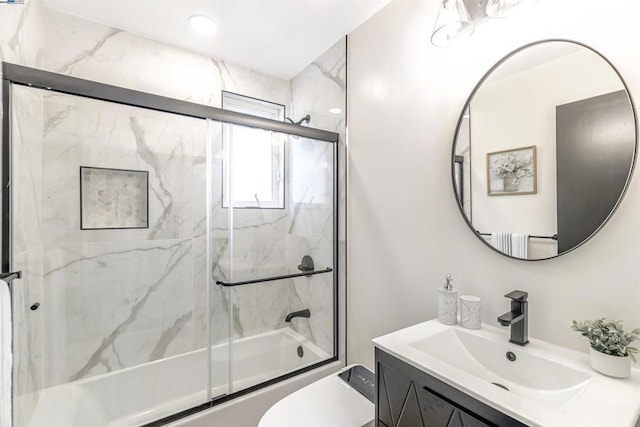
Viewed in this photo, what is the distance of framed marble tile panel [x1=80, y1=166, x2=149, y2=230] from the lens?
179 cm

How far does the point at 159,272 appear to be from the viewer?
2.02 m

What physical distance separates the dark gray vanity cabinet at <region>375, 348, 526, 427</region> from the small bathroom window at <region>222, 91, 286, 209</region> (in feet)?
4.33

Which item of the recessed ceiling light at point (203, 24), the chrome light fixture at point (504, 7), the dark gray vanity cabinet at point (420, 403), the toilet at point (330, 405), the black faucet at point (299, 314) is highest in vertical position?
the recessed ceiling light at point (203, 24)

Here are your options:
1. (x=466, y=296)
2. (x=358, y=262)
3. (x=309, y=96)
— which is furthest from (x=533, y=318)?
(x=309, y=96)

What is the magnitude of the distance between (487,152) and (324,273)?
4.31 ft

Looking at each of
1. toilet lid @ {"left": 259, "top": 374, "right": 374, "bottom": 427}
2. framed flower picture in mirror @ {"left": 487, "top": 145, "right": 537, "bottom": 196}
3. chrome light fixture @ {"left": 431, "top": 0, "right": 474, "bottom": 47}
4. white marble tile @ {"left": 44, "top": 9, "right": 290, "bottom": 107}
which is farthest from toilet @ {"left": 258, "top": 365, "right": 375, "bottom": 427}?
white marble tile @ {"left": 44, "top": 9, "right": 290, "bottom": 107}

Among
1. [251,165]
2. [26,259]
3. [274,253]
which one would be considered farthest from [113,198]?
[274,253]

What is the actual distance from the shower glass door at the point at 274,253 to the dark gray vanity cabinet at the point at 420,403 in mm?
1054

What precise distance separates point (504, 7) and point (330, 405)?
1766 millimetres

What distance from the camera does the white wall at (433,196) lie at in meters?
0.89

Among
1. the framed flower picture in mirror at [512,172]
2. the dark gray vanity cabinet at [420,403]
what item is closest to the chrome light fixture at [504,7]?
the framed flower picture in mirror at [512,172]

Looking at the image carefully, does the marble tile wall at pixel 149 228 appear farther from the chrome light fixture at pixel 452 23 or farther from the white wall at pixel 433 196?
the chrome light fixture at pixel 452 23

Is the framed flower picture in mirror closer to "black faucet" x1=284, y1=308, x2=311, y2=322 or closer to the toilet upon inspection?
the toilet

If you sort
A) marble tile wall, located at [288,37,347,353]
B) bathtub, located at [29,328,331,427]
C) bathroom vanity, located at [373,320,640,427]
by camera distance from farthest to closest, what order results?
marble tile wall, located at [288,37,347,353], bathtub, located at [29,328,331,427], bathroom vanity, located at [373,320,640,427]
